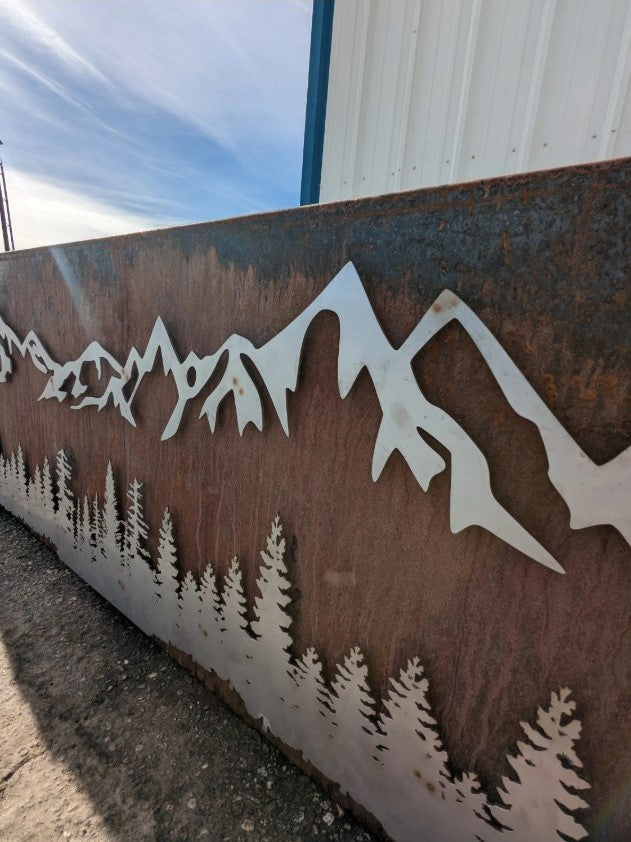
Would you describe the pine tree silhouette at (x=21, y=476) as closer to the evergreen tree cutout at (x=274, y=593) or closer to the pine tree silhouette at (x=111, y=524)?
the pine tree silhouette at (x=111, y=524)

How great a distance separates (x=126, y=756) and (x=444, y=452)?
1.58m

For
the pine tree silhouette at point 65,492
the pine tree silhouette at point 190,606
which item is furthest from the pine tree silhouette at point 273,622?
the pine tree silhouette at point 65,492

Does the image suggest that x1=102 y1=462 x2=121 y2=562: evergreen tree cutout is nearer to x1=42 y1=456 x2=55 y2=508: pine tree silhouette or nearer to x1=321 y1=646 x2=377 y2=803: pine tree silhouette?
x1=42 y1=456 x2=55 y2=508: pine tree silhouette

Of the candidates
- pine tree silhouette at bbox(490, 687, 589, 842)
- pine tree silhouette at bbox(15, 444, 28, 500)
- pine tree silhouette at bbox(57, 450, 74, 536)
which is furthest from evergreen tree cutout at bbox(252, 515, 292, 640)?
pine tree silhouette at bbox(15, 444, 28, 500)

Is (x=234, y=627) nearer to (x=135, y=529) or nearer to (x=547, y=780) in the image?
(x=135, y=529)

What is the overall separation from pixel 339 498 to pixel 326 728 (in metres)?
0.78

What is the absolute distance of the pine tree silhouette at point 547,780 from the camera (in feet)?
2.84

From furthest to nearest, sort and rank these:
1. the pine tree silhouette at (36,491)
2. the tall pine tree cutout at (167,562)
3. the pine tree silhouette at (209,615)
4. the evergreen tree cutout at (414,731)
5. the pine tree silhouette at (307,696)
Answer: the pine tree silhouette at (36,491)
the tall pine tree cutout at (167,562)
the pine tree silhouette at (209,615)
the pine tree silhouette at (307,696)
the evergreen tree cutout at (414,731)

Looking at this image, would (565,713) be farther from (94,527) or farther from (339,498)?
(94,527)

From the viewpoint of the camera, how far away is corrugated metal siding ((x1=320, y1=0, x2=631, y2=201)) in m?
1.53

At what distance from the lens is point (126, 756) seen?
56.9 inches

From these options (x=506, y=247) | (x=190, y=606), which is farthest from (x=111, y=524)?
(x=506, y=247)

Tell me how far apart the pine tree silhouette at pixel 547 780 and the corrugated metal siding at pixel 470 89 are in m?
1.90

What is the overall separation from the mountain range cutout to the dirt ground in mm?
1164
